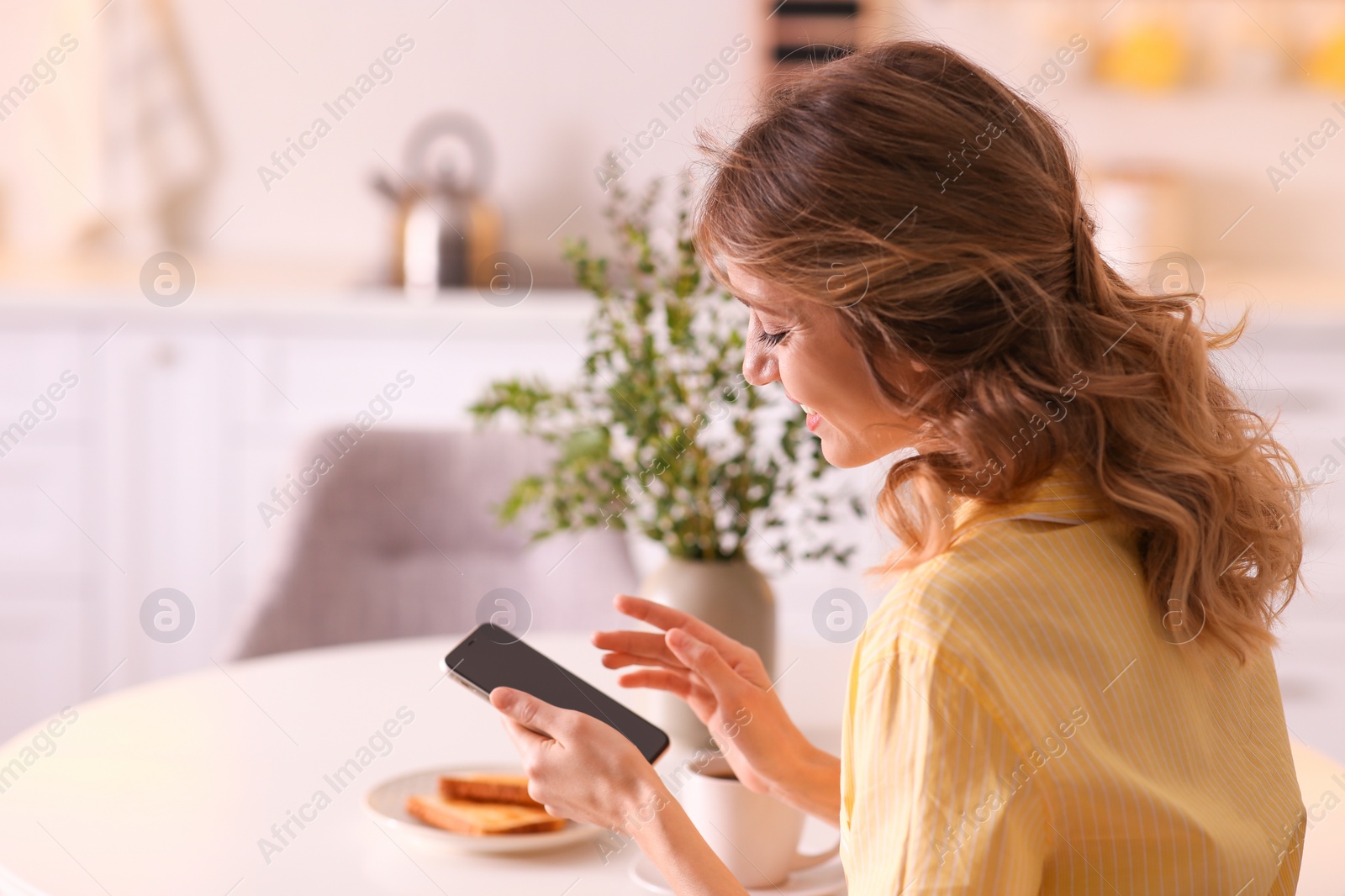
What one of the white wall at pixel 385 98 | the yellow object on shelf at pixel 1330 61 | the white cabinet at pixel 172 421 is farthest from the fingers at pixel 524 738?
the yellow object on shelf at pixel 1330 61

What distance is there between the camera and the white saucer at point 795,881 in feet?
3.12

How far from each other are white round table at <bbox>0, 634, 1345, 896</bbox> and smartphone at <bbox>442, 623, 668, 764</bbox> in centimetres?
10

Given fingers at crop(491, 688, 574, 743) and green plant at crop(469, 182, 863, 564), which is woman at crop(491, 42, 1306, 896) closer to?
fingers at crop(491, 688, 574, 743)

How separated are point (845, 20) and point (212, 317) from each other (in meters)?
1.69

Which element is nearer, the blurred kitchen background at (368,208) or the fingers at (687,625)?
the fingers at (687,625)

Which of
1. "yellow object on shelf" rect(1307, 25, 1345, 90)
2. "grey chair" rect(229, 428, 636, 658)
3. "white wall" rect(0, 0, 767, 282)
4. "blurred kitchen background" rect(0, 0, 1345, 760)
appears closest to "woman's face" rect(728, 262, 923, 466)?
"grey chair" rect(229, 428, 636, 658)

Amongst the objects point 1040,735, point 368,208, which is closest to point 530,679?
point 1040,735

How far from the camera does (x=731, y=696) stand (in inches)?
41.3

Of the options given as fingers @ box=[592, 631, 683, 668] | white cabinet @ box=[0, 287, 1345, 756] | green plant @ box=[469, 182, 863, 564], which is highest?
white cabinet @ box=[0, 287, 1345, 756]

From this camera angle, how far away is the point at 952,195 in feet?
2.55

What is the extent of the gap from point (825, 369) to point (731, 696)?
321 millimetres

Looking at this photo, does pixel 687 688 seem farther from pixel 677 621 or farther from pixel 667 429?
pixel 667 429

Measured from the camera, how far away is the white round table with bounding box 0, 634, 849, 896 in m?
0.95

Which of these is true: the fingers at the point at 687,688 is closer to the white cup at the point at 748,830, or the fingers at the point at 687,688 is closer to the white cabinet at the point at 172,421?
the white cup at the point at 748,830
